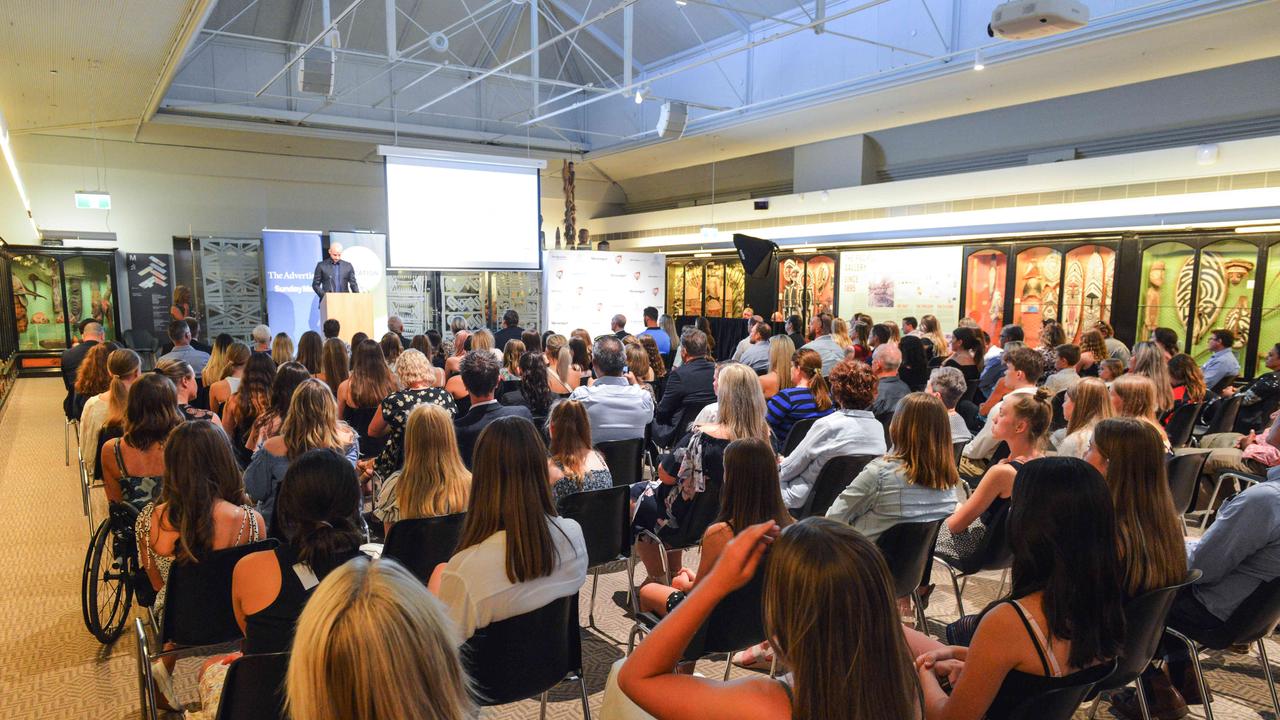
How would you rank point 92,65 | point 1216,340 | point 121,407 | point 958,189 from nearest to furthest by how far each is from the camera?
point 121,407 < point 1216,340 < point 92,65 < point 958,189

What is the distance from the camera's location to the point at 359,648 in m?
1.00

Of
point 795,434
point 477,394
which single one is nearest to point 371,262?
point 477,394

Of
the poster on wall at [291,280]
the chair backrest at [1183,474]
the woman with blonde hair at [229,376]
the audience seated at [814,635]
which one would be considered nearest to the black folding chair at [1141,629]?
the audience seated at [814,635]

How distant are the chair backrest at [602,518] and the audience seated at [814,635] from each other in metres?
1.77

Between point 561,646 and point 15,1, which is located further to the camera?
point 15,1

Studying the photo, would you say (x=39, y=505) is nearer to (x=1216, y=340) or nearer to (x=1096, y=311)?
(x=1216, y=340)

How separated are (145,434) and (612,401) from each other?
2499 millimetres

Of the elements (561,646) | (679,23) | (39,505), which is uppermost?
(679,23)

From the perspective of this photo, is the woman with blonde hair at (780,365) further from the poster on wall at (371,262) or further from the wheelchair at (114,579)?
the poster on wall at (371,262)

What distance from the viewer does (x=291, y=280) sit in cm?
1180

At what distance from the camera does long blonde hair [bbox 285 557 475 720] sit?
100 cm

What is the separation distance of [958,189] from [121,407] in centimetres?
1078

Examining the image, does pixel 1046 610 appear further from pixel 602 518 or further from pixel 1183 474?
pixel 1183 474

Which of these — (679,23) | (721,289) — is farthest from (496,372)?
(721,289)
